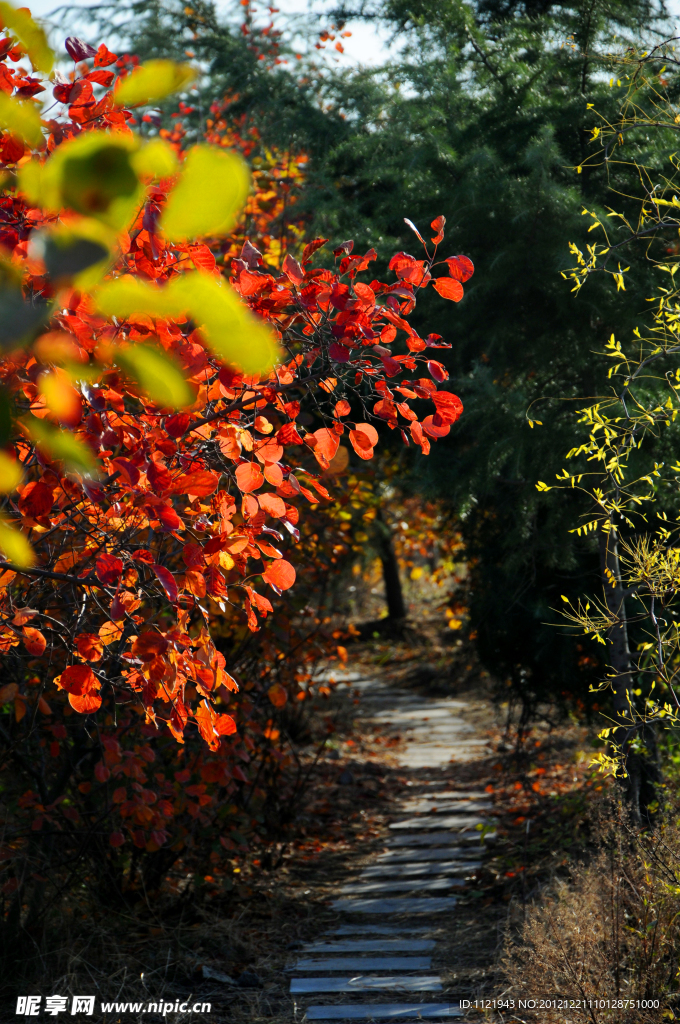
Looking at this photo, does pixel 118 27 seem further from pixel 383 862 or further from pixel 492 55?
pixel 383 862

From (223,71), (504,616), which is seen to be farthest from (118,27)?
(504,616)

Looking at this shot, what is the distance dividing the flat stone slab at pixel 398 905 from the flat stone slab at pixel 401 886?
0.32 ft

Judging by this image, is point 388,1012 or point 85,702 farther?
point 388,1012

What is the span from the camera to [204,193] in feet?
1.71

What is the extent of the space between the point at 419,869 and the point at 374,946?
962 millimetres

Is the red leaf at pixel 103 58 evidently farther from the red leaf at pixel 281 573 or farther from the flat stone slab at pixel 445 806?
the flat stone slab at pixel 445 806

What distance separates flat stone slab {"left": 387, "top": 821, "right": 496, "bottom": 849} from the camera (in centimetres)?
473

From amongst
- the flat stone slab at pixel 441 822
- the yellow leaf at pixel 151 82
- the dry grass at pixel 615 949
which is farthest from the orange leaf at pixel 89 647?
the flat stone slab at pixel 441 822

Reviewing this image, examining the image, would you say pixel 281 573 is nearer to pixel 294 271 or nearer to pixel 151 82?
pixel 294 271

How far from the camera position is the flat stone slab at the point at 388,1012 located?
110 inches

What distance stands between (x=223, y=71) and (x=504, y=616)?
13.7ft

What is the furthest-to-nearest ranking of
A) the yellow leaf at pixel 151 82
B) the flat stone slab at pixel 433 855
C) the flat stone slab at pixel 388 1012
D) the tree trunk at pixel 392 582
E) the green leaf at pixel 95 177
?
the tree trunk at pixel 392 582
the flat stone slab at pixel 433 855
the flat stone slab at pixel 388 1012
the yellow leaf at pixel 151 82
the green leaf at pixel 95 177

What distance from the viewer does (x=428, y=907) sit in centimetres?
392

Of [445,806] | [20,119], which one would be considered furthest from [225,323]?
[445,806]
